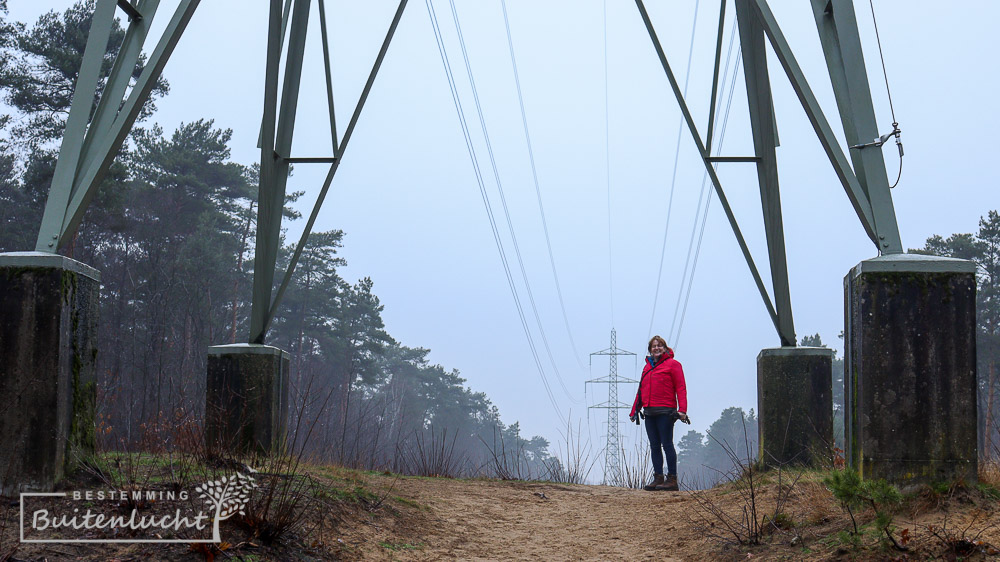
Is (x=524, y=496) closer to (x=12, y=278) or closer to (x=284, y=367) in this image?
(x=284, y=367)

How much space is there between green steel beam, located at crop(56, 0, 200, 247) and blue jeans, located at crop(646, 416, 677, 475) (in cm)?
682

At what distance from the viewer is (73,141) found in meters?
6.48

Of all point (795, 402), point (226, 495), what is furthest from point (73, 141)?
point (795, 402)

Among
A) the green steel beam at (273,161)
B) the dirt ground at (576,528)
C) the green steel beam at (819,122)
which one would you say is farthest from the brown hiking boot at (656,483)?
the green steel beam at (819,122)

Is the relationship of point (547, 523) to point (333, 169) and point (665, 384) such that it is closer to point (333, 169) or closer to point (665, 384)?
point (665, 384)

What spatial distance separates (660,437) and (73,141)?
24.0 feet

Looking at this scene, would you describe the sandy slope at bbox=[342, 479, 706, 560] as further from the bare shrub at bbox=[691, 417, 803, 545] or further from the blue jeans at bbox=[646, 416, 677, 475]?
the blue jeans at bbox=[646, 416, 677, 475]

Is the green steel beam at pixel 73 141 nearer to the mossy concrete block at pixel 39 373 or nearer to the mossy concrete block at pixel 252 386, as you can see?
the mossy concrete block at pixel 39 373

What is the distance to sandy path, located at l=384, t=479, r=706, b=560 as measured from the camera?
6.52m

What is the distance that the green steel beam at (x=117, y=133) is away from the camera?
6.44 m

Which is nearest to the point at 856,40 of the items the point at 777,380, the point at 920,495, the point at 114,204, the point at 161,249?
the point at 920,495

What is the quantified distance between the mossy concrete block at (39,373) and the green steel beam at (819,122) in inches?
220

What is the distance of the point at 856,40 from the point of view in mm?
6574

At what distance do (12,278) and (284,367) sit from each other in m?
4.47
